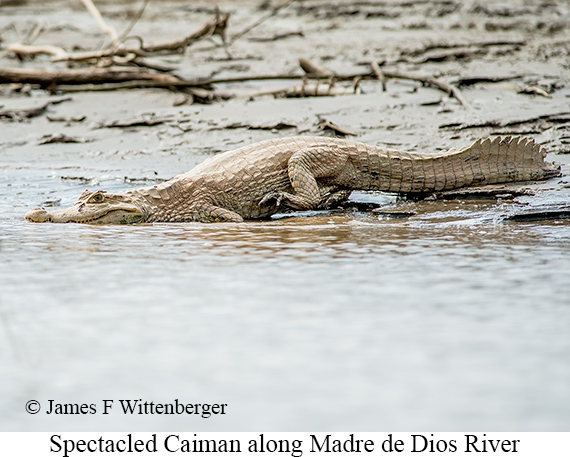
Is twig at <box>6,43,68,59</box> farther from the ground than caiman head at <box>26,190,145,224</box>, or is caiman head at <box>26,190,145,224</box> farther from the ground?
twig at <box>6,43,68,59</box>

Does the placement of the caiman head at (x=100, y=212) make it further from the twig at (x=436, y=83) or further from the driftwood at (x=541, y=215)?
the twig at (x=436, y=83)

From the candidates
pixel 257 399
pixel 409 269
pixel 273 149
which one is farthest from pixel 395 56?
pixel 257 399

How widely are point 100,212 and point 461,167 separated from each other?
2869 mm

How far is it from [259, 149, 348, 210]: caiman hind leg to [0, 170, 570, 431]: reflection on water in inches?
46.0

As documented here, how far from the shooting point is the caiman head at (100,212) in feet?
19.2

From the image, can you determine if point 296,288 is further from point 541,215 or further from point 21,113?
point 21,113

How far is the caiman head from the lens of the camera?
586 cm

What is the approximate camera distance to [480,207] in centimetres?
586

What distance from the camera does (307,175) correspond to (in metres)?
6.08

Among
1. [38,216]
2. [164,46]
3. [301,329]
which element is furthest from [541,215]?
[164,46]

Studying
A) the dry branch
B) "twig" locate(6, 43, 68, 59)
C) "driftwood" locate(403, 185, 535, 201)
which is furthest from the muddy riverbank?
"twig" locate(6, 43, 68, 59)

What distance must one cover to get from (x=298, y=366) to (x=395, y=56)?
397 inches

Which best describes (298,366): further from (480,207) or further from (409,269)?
(480,207)

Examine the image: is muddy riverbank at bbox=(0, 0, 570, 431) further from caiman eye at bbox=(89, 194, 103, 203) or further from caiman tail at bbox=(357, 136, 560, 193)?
caiman eye at bbox=(89, 194, 103, 203)
